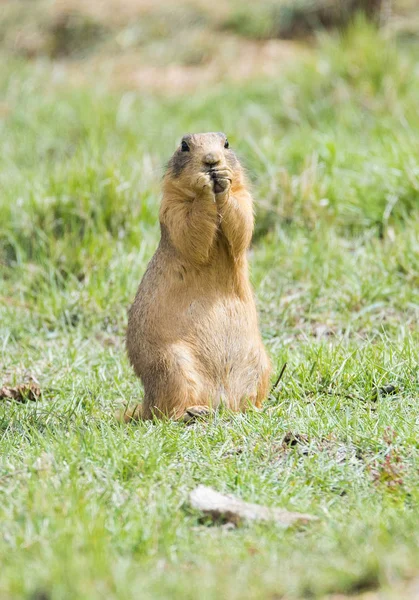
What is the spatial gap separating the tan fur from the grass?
0.28 metres

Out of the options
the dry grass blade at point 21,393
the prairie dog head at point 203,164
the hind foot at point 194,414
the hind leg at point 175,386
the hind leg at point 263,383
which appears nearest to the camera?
the hind foot at point 194,414

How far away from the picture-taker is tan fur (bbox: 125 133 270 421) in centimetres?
464

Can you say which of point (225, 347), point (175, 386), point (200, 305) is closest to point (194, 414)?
point (175, 386)

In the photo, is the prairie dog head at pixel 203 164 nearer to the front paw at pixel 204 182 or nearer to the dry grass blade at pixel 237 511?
the front paw at pixel 204 182

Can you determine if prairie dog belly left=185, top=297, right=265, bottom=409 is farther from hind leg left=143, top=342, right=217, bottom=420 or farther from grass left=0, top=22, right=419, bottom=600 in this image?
grass left=0, top=22, right=419, bottom=600

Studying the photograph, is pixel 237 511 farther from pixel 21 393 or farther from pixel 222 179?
pixel 21 393

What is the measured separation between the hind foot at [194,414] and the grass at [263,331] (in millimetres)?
103

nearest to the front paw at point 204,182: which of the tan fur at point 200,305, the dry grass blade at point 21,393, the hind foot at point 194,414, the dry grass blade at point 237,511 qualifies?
the tan fur at point 200,305

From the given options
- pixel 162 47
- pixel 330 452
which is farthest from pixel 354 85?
pixel 330 452

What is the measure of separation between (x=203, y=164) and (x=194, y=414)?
1.19m

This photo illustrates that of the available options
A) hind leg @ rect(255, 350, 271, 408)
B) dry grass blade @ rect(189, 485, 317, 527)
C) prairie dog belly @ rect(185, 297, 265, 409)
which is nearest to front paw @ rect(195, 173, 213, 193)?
prairie dog belly @ rect(185, 297, 265, 409)

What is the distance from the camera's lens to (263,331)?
615 centimetres

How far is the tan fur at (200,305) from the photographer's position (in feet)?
15.2

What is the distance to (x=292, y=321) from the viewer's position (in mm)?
6223
